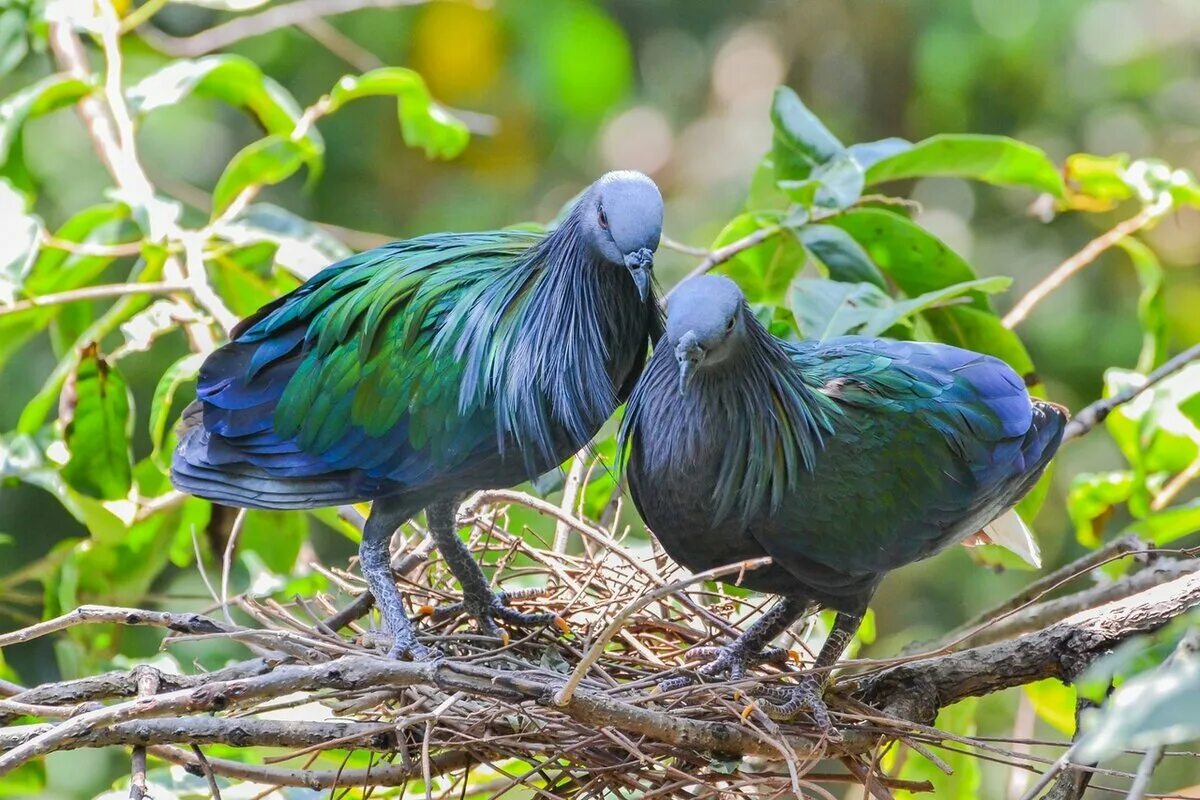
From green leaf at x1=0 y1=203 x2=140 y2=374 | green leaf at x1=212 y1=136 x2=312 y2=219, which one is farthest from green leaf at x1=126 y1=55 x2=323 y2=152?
green leaf at x1=0 y1=203 x2=140 y2=374

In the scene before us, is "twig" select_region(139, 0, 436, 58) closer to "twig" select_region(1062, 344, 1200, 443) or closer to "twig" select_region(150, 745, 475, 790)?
"twig" select_region(1062, 344, 1200, 443)

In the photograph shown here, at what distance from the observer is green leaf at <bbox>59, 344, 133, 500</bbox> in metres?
3.67

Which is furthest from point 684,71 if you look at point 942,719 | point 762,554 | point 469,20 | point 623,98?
point 762,554

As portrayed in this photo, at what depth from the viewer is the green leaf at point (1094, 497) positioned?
3734 millimetres

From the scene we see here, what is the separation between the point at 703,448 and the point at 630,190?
0.57m

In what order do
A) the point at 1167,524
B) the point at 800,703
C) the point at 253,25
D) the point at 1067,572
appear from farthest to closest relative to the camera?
the point at 253,25, the point at 1167,524, the point at 1067,572, the point at 800,703

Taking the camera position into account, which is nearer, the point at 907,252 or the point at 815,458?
the point at 815,458

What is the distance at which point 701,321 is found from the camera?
2566 millimetres

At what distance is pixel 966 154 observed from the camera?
3.58 metres

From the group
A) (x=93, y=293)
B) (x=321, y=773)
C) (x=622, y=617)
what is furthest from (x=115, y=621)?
(x=93, y=293)

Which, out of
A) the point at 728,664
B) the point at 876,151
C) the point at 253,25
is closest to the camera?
the point at 728,664

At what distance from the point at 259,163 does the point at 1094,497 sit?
8.76ft

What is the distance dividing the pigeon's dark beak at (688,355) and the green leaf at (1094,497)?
1.68m

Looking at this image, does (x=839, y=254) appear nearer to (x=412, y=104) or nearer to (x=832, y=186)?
(x=832, y=186)
